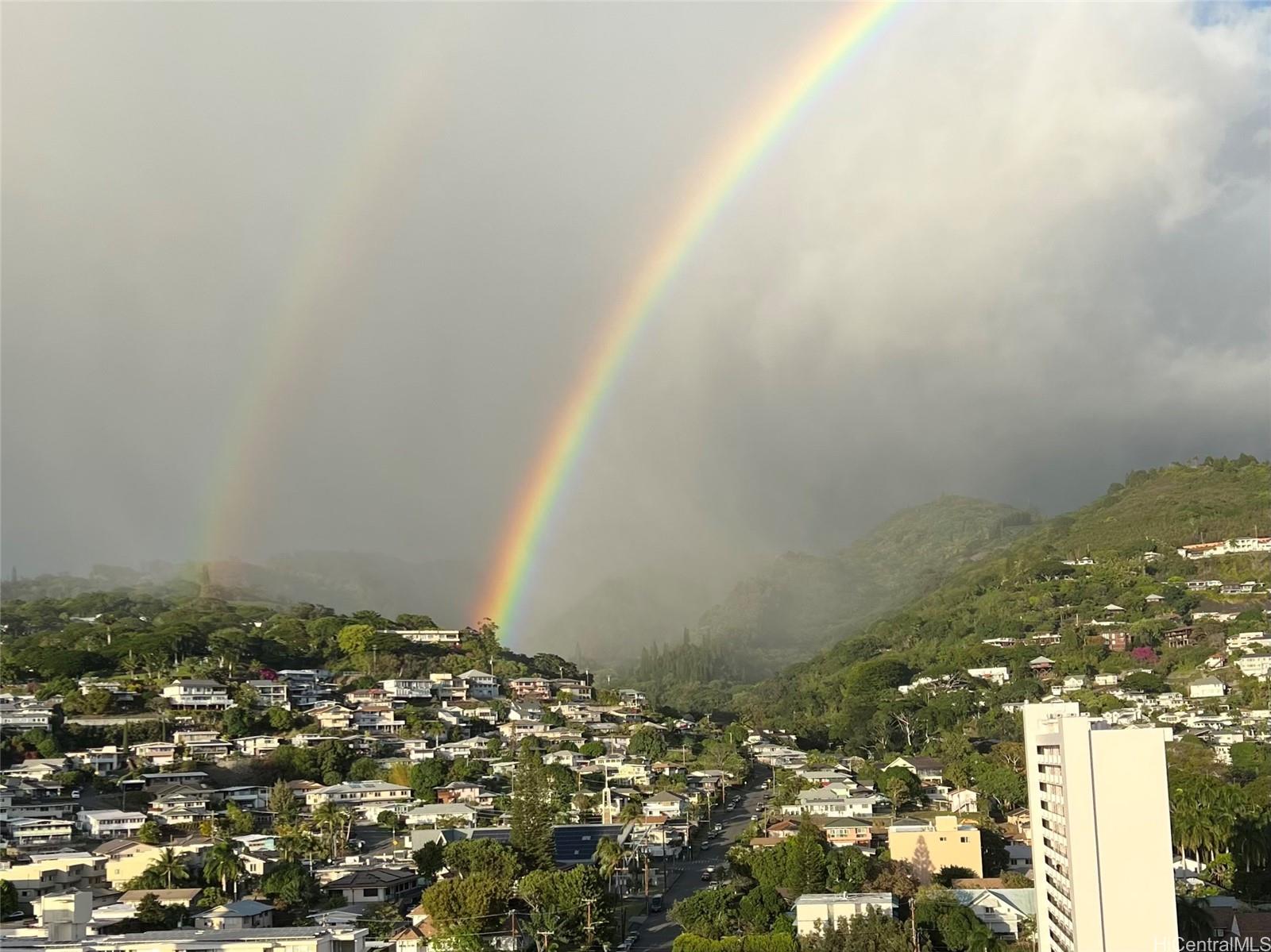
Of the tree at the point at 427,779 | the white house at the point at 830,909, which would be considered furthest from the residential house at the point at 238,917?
the tree at the point at 427,779

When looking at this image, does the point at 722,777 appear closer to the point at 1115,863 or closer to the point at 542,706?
the point at 542,706

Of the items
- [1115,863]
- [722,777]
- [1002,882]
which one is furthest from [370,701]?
[1115,863]

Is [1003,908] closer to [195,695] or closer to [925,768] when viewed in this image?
[925,768]

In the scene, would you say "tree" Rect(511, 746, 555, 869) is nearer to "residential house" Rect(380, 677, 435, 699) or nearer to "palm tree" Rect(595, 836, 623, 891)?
"palm tree" Rect(595, 836, 623, 891)

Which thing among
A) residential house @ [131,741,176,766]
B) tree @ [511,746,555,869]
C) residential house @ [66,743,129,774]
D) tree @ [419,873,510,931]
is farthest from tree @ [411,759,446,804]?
tree @ [419,873,510,931]

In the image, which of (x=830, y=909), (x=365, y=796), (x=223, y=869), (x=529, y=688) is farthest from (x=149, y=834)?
(x=529, y=688)

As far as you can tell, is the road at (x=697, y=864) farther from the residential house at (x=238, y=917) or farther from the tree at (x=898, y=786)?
the residential house at (x=238, y=917)
